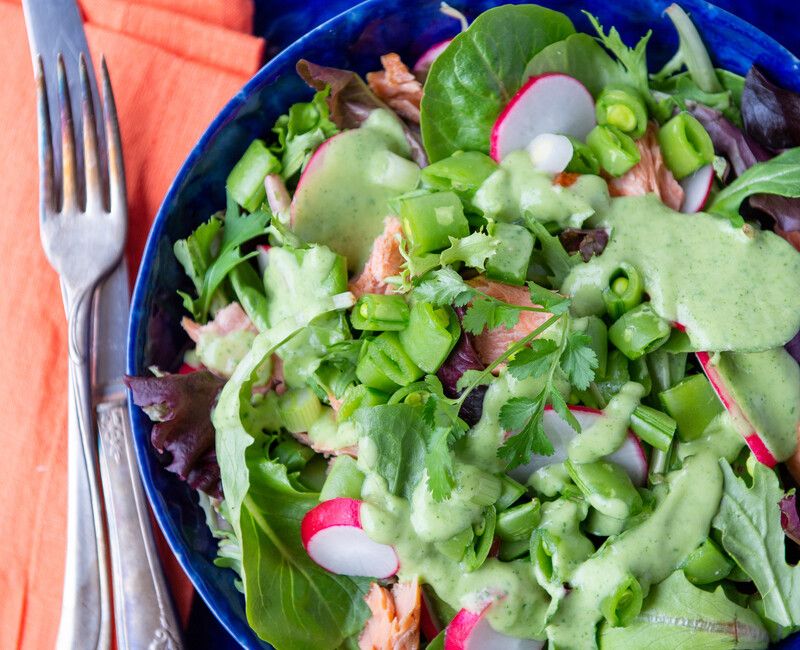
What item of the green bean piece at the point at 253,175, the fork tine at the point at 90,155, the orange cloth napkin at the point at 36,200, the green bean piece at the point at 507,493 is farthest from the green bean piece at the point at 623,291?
the fork tine at the point at 90,155

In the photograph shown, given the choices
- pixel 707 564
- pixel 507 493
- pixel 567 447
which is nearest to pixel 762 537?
pixel 707 564

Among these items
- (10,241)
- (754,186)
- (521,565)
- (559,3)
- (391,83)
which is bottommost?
(521,565)

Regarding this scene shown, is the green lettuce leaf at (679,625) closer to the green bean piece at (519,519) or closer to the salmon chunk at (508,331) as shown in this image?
the green bean piece at (519,519)

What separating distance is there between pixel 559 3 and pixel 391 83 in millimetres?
514

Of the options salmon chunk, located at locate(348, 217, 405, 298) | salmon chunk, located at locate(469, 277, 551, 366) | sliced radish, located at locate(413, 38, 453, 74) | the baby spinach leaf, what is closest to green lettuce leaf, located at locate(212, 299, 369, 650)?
salmon chunk, located at locate(348, 217, 405, 298)

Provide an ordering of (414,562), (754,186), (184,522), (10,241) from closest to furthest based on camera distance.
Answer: (414,562) → (754,186) → (184,522) → (10,241)

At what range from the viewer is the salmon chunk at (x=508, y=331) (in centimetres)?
208

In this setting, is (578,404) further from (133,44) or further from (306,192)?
(133,44)

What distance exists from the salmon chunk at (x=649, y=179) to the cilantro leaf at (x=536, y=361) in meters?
0.52

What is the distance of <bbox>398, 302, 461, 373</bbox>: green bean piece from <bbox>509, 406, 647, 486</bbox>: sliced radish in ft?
0.94

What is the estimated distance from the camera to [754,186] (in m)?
2.13

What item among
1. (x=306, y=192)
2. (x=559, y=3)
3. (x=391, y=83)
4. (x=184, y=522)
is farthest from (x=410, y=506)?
(x=559, y=3)

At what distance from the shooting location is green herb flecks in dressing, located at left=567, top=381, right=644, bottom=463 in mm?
1998

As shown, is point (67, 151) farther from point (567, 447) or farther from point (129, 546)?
point (567, 447)
